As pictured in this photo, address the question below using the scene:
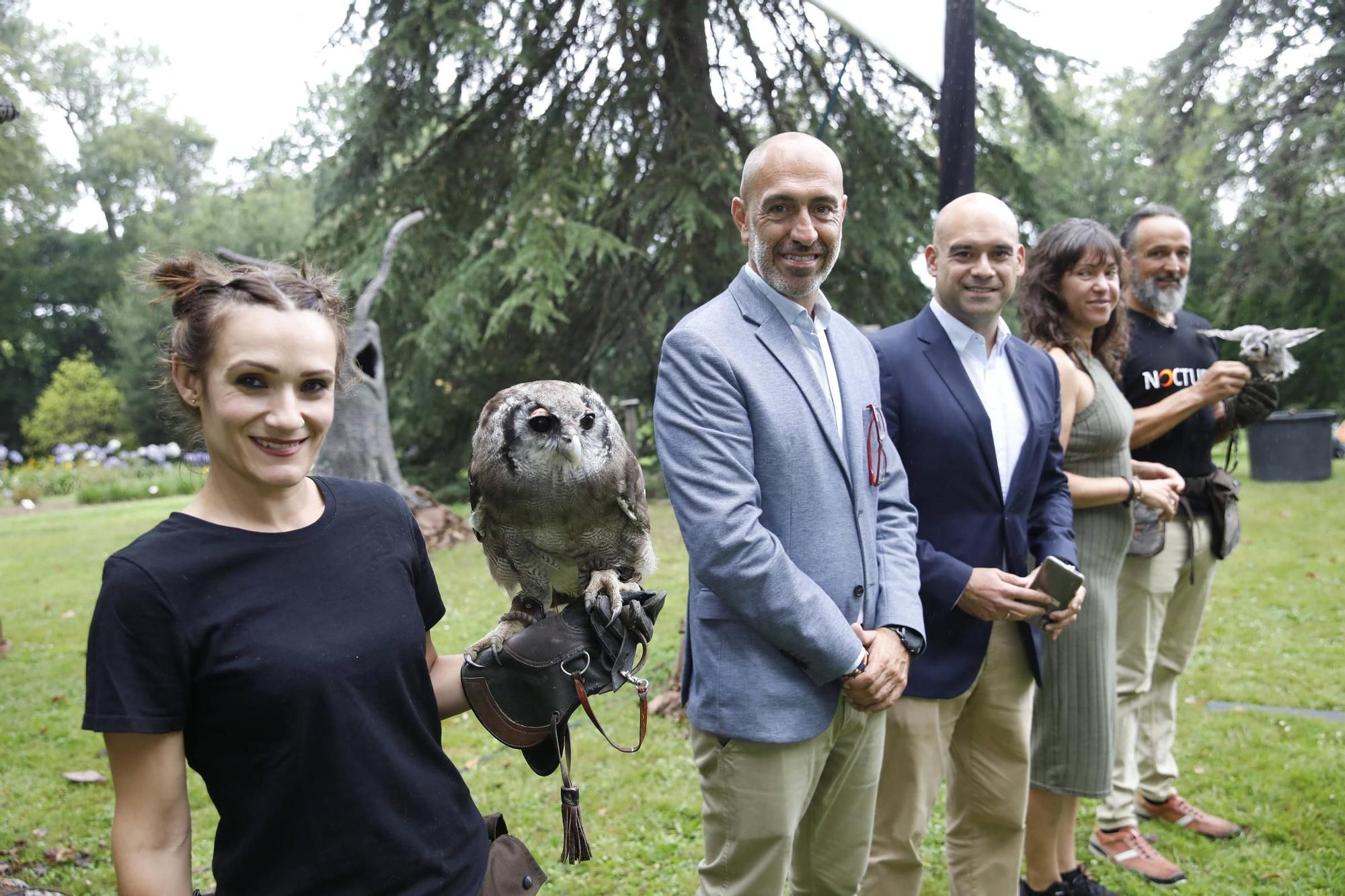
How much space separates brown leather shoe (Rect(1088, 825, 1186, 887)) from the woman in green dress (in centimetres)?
29

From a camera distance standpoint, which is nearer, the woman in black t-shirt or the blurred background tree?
the woman in black t-shirt

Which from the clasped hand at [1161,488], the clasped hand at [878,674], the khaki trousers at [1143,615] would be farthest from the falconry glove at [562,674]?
the khaki trousers at [1143,615]

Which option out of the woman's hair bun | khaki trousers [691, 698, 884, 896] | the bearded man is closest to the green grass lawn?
the bearded man

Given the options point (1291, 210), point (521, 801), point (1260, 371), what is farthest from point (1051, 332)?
point (1291, 210)

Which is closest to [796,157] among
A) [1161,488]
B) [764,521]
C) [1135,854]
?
[764,521]

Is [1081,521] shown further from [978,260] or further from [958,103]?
[958,103]

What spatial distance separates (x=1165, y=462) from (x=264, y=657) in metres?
3.17

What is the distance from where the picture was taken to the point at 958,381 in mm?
2402

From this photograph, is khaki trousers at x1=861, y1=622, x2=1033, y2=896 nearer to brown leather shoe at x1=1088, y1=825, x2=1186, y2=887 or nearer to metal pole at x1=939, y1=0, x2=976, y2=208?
brown leather shoe at x1=1088, y1=825, x2=1186, y2=887

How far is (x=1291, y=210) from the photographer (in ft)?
38.1

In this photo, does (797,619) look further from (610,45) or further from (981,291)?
(610,45)

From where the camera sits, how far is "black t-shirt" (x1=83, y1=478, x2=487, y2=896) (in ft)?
3.91

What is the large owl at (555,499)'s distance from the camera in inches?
63.4

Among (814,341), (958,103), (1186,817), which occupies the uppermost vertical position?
(958,103)
